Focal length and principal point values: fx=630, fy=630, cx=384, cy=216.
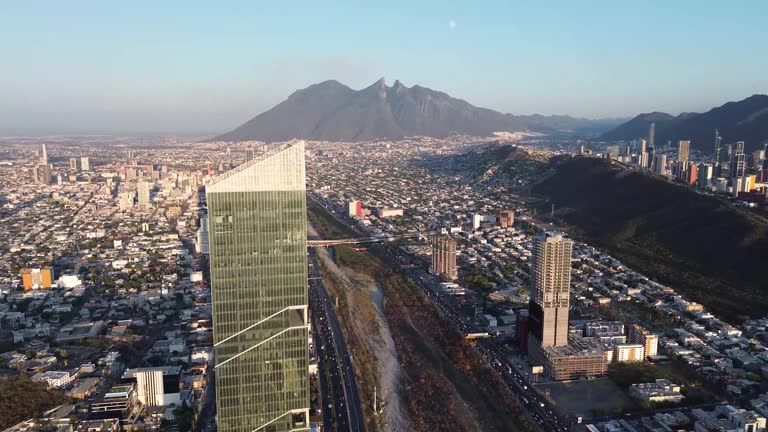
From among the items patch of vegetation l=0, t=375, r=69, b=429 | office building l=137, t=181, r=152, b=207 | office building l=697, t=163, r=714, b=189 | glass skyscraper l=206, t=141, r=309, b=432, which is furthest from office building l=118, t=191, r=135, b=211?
office building l=697, t=163, r=714, b=189

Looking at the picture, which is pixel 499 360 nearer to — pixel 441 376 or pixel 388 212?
pixel 441 376

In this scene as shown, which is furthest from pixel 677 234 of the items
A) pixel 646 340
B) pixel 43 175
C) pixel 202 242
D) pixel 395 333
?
pixel 43 175

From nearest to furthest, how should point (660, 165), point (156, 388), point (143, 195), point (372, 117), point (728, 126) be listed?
point (156, 388), point (143, 195), point (660, 165), point (728, 126), point (372, 117)

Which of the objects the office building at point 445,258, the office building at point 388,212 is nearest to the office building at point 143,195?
the office building at point 388,212

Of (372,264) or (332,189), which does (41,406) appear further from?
(332,189)

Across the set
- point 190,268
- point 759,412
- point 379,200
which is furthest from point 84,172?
point 759,412
